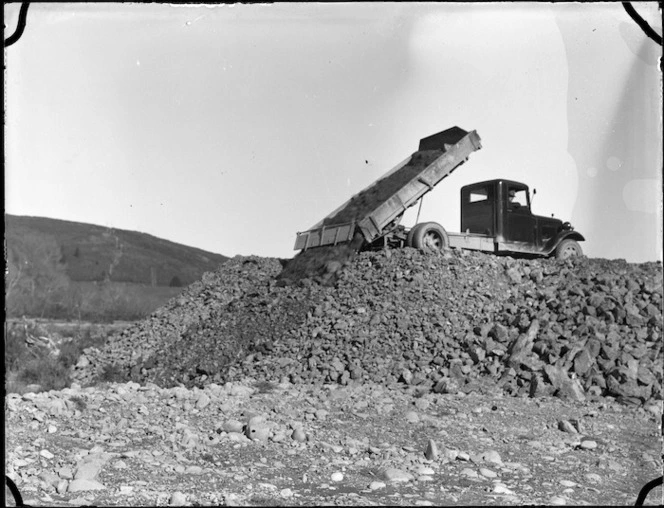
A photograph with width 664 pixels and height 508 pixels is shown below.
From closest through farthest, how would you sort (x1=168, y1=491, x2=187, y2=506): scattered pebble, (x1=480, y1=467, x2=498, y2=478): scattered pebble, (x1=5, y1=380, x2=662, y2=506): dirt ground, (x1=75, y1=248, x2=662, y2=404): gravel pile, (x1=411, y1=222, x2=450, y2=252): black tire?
1. (x1=168, y1=491, x2=187, y2=506): scattered pebble
2. (x1=5, y1=380, x2=662, y2=506): dirt ground
3. (x1=480, y1=467, x2=498, y2=478): scattered pebble
4. (x1=75, y1=248, x2=662, y2=404): gravel pile
5. (x1=411, y1=222, x2=450, y2=252): black tire

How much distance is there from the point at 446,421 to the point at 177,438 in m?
2.80

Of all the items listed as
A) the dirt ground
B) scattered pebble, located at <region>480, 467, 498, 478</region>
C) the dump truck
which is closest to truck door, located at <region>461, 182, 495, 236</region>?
the dump truck

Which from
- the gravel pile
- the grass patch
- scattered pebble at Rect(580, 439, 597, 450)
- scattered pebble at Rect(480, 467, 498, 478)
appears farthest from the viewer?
the grass patch

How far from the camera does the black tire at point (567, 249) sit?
12438mm

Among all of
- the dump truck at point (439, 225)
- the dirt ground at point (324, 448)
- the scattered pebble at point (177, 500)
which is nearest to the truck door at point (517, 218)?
the dump truck at point (439, 225)

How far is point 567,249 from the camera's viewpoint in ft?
41.0

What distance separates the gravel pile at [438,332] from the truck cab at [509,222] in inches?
26.2

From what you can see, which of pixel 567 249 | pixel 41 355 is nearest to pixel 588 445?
pixel 567 249

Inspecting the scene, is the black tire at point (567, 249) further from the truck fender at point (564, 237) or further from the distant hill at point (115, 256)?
the distant hill at point (115, 256)

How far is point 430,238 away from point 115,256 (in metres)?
15.6

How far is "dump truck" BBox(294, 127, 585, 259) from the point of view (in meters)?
11.4

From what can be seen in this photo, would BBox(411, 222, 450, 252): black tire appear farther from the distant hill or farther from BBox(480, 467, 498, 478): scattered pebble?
the distant hill

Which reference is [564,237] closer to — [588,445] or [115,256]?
[588,445]

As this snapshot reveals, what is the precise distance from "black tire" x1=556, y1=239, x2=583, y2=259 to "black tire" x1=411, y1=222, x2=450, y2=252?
247 cm
